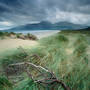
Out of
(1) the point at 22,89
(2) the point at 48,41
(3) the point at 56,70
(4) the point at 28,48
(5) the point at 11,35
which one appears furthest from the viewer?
(5) the point at 11,35

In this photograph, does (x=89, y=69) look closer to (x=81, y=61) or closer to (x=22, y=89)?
(x=81, y=61)

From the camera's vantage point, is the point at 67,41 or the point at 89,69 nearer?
the point at 89,69

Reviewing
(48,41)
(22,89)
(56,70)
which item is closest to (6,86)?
(22,89)

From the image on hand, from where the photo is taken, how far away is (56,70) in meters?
0.57

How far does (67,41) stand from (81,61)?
0.33 meters

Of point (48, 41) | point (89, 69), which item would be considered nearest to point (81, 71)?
point (89, 69)

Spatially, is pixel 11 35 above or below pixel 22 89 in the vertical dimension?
above

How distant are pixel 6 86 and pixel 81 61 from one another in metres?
0.34

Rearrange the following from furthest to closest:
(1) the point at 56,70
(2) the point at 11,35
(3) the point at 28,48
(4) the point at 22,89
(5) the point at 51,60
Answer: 1. (2) the point at 11,35
2. (3) the point at 28,48
3. (5) the point at 51,60
4. (1) the point at 56,70
5. (4) the point at 22,89

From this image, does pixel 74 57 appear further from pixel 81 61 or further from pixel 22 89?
pixel 22 89

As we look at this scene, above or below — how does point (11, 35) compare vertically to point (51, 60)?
above

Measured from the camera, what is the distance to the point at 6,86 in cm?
54

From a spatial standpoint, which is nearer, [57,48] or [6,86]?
[6,86]

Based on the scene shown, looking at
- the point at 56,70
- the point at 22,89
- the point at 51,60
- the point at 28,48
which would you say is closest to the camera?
the point at 22,89
